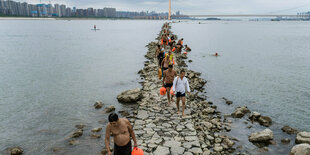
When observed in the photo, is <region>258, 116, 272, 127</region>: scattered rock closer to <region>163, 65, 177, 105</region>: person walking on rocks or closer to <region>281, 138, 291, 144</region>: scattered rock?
<region>281, 138, 291, 144</region>: scattered rock

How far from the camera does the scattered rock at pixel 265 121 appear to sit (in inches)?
474

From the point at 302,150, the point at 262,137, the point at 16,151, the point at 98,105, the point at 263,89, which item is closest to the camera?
the point at 302,150

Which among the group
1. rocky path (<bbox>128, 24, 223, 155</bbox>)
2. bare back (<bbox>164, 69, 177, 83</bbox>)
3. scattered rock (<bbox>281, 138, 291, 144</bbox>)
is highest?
bare back (<bbox>164, 69, 177, 83</bbox>)

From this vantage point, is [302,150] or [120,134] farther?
[302,150]

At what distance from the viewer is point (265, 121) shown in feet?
39.8

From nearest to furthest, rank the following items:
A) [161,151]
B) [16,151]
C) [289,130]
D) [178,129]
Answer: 1. [161,151]
2. [178,129]
3. [16,151]
4. [289,130]

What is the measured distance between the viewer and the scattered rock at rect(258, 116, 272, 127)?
12.0 m

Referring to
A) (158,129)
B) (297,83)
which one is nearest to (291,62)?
(297,83)

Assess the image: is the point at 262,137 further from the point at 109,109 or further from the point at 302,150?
the point at 109,109

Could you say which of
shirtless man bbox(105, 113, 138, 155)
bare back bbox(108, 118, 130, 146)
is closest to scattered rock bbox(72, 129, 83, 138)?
shirtless man bbox(105, 113, 138, 155)

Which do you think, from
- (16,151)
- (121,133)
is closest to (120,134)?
(121,133)

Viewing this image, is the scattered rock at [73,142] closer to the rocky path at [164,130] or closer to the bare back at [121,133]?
the rocky path at [164,130]

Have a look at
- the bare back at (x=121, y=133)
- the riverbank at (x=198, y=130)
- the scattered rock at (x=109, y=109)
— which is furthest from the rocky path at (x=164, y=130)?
the bare back at (x=121, y=133)

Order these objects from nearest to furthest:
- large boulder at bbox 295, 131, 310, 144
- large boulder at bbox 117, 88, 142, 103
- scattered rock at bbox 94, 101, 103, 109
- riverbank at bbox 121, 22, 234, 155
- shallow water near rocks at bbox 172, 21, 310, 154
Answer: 1. riverbank at bbox 121, 22, 234, 155
2. large boulder at bbox 295, 131, 310, 144
3. shallow water near rocks at bbox 172, 21, 310, 154
4. large boulder at bbox 117, 88, 142, 103
5. scattered rock at bbox 94, 101, 103, 109
